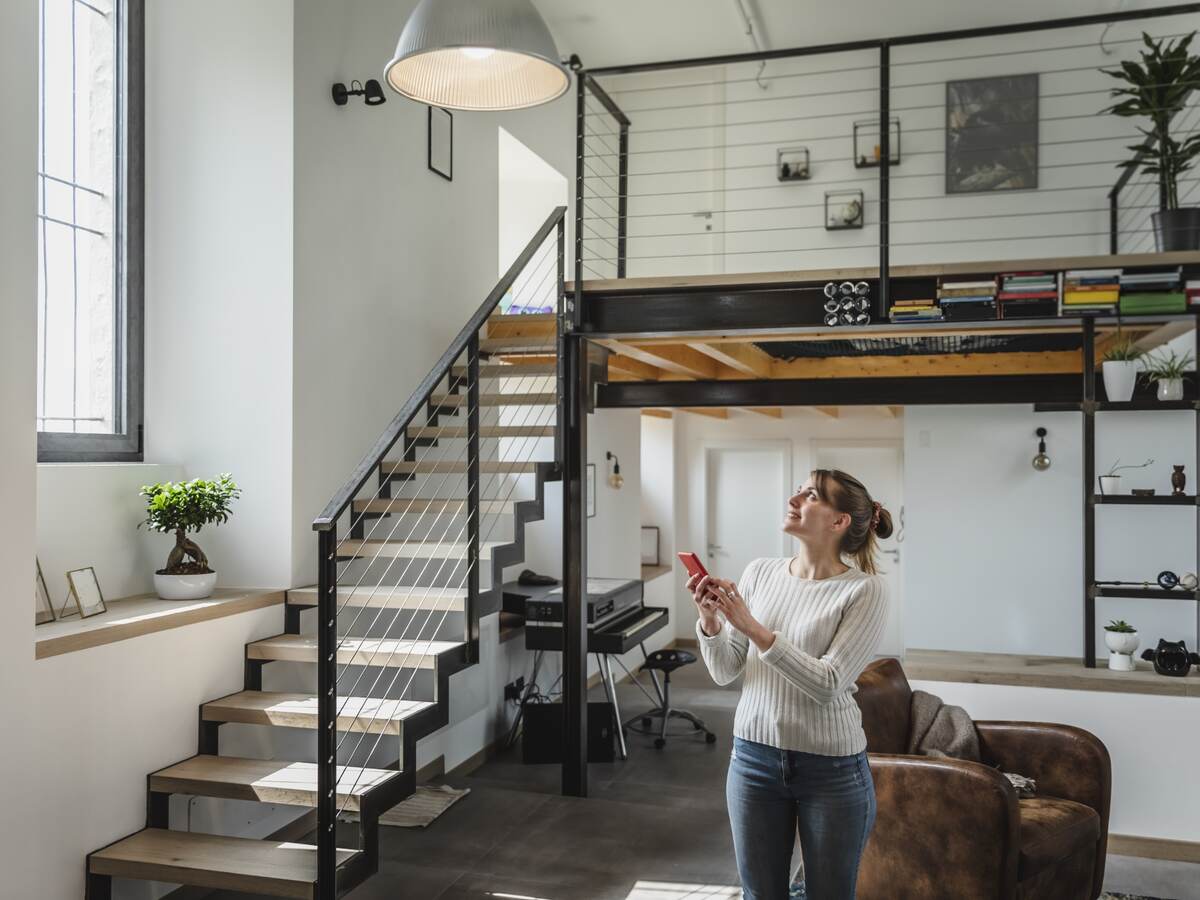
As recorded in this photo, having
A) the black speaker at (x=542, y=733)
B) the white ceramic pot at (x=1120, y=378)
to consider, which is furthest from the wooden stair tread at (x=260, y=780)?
the white ceramic pot at (x=1120, y=378)

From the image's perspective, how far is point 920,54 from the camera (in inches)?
302

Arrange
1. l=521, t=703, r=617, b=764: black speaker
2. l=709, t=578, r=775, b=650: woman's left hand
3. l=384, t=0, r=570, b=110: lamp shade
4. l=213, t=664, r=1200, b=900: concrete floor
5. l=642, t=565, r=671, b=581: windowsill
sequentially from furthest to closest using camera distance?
1. l=642, t=565, r=671, b=581: windowsill
2. l=521, t=703, r=617, b=764: black speaker
3. l=213, t=664, r=1200, b=900: concrete floor
4. l=384, t=0, r=570, b=110: lamp shade
5. l=709, t=578, r=775, b=650: woman's left hand

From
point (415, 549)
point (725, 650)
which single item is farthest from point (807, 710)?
point (415, 549)

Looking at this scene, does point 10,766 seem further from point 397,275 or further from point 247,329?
point 397,275

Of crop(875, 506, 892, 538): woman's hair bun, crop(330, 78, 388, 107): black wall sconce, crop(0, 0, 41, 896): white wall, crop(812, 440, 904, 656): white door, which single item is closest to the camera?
crop(875, 506, 892, 538): woman's hair bun

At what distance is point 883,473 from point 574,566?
5.57 metres

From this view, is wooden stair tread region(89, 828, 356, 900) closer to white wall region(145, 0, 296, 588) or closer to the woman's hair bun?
white wall region(145, 0, 296, 588)

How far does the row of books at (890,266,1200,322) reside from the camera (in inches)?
168

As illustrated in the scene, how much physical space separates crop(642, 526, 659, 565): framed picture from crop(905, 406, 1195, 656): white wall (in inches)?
160

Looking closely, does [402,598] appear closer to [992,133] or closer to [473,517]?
[473,517]

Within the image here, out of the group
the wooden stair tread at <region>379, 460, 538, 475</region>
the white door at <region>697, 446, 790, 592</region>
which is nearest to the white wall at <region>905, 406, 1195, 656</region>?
the wooden stair tread at <region>379, 460, 538, 475</region>

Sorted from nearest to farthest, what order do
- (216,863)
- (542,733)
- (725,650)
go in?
(725,650), (216,863), (542,733)

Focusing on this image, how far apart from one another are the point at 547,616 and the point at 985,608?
2525mm

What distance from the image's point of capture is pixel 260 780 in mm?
3508
